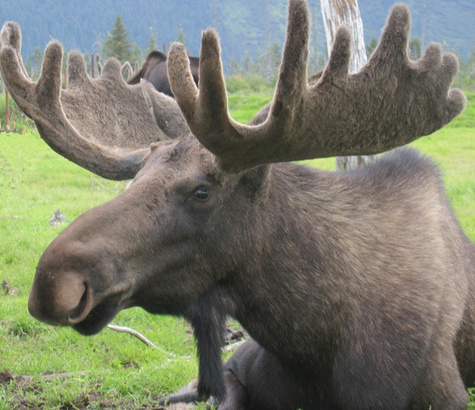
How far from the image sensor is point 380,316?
3043 millimetres

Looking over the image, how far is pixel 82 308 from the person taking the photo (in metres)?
2.57

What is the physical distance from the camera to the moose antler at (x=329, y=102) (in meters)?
2.49

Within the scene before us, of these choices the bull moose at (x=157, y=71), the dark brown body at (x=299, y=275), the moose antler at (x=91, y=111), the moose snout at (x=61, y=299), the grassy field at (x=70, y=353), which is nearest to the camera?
the moose snout at (x=61, y=299)

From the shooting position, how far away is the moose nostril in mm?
2551

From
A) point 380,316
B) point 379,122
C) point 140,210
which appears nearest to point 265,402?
point 380,316

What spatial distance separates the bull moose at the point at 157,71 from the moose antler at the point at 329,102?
6.81 m

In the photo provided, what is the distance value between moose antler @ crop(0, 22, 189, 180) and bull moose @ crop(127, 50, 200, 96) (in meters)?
4.82

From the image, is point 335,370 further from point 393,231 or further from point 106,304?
point 106,304

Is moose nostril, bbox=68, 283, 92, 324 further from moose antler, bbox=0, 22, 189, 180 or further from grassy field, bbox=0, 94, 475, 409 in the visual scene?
grassy field, bbox=0, 94, 475, 409

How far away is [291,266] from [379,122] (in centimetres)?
70

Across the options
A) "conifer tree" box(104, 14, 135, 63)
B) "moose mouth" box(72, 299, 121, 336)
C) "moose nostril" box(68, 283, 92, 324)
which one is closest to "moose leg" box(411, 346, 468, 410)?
"moose mouth" box(72, 299, 121, 336)

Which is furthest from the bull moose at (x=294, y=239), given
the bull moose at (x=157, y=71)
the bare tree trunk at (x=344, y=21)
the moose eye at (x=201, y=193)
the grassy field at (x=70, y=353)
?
the bull moose at (x=157, y=71)

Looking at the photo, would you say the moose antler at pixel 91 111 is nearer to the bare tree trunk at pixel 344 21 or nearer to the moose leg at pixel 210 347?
the moose leg at pixel 210 347

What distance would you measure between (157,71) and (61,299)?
778 centimetres
